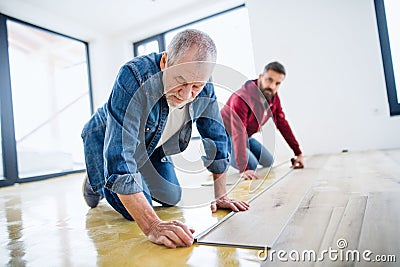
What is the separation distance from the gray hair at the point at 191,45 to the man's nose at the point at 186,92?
82 mm

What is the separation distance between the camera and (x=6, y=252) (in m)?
0.91

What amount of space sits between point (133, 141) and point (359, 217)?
74cm

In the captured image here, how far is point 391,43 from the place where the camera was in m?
3.13

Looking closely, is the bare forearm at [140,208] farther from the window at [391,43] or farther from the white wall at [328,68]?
the window at [391,43]

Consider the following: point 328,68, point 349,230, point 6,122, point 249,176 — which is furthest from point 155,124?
point 6,122

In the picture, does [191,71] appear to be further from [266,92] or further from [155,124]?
[266,92]

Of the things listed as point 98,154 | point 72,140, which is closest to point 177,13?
point 72,140

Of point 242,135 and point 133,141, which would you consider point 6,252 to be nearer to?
point 133,141

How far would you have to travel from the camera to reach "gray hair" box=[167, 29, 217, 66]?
81 centimetres

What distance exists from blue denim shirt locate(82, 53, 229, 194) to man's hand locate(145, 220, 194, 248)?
0.41ft

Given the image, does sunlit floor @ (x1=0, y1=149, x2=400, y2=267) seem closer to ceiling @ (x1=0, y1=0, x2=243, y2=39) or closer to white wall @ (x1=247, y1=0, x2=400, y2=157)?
white wall @ (x1=247, y1=0, x2=400, y2=157)

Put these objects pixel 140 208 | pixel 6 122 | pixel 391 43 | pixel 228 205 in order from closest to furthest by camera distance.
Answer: pixel 140 208, pixel 228 205, pixel 391 43, pixel 6 122

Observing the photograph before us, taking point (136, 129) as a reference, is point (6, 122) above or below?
above

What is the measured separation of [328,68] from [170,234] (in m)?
3.23
